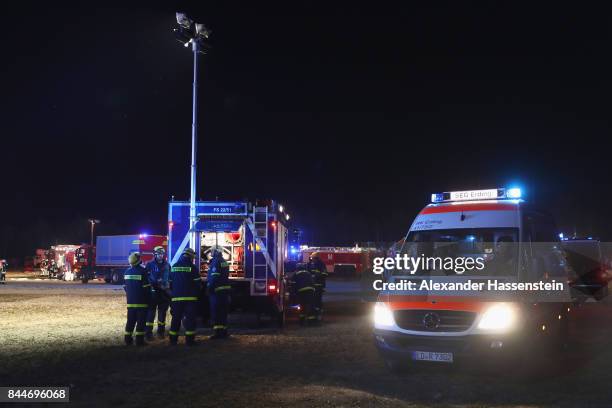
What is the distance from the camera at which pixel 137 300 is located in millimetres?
11609

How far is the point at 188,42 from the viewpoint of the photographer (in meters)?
17.5

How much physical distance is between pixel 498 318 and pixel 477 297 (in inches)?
14.8

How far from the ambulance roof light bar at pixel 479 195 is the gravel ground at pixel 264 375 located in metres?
2.70

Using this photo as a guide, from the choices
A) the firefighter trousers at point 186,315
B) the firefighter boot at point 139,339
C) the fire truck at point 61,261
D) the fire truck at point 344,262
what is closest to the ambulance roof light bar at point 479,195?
the firefighter trousers at point 186,315

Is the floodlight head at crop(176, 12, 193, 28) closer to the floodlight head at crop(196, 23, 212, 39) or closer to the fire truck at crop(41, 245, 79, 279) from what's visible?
the floodlight head at crop(196, 23, 212, 39)

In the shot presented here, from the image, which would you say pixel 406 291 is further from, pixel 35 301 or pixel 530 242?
pixel 35 301

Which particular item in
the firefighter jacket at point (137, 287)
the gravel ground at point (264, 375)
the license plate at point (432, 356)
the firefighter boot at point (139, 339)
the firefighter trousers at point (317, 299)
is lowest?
the gravel ground at point (264, 375)

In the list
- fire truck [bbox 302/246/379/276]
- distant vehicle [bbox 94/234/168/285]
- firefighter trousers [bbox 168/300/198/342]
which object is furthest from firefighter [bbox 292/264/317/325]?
fire truck [bbox 302/246/379/276]

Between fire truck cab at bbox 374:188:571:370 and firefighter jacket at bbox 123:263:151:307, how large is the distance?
4940mm

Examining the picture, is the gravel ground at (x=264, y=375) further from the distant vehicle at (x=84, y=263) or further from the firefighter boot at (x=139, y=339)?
the distant vehicle at (x=84, y=263)

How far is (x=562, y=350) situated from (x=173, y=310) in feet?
22.7

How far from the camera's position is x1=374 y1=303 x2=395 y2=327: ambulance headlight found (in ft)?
27.7

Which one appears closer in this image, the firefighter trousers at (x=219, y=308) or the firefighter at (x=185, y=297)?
the firefighter at (x=185, y=297)

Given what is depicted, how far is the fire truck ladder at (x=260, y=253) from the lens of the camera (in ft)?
46.4
